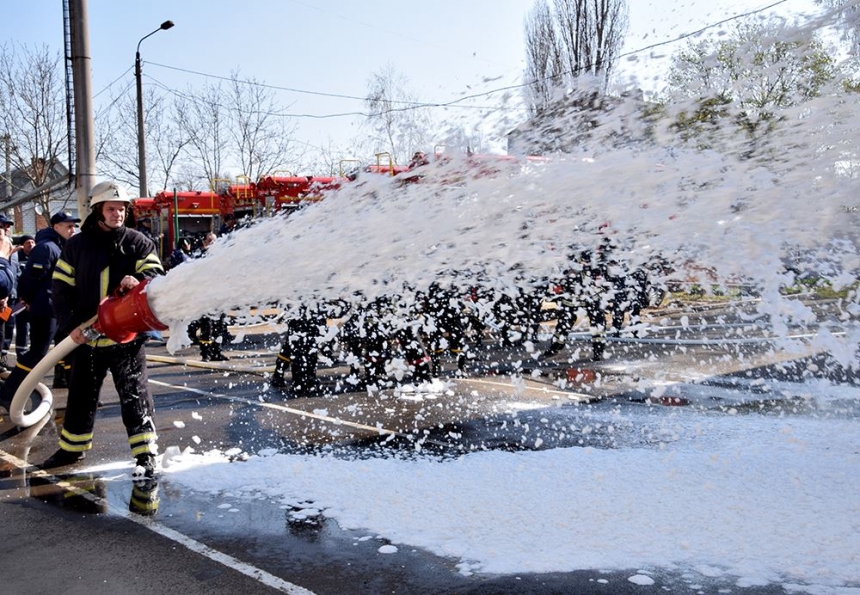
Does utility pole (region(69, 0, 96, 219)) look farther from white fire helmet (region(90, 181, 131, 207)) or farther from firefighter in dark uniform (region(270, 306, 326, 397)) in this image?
white fire helmet (region(90, 181, 131, 207))

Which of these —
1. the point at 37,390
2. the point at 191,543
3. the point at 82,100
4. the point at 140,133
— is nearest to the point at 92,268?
the point at 191,543

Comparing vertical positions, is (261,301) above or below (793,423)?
above

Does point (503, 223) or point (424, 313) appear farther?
point (424, 313)

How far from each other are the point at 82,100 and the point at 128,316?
27.2 feet

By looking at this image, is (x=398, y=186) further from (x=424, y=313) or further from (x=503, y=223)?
(x=424, y=313)

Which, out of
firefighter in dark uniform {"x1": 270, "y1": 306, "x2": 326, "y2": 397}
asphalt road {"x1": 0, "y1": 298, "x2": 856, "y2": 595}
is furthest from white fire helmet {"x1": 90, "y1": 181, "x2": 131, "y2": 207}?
firefighter in dark uniform {"x1": 270, "y1": 306, "x2": 326, "y2": 397}

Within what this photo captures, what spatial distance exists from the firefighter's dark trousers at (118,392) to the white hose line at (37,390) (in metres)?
0.13

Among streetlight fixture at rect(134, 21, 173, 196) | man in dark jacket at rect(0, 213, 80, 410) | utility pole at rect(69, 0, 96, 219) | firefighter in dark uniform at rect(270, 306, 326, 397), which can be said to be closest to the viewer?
man in dark jacket at rect(0, 213, 80, 410)

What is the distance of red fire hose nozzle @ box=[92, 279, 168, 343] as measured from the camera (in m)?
4.45

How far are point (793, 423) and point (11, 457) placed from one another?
5787 mm

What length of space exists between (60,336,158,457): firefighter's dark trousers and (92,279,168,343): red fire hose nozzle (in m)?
A: 0.57

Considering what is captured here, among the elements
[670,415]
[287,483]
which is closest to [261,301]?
[287,483]

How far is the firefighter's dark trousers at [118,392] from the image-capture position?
201 inches

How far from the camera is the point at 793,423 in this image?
6125mm
